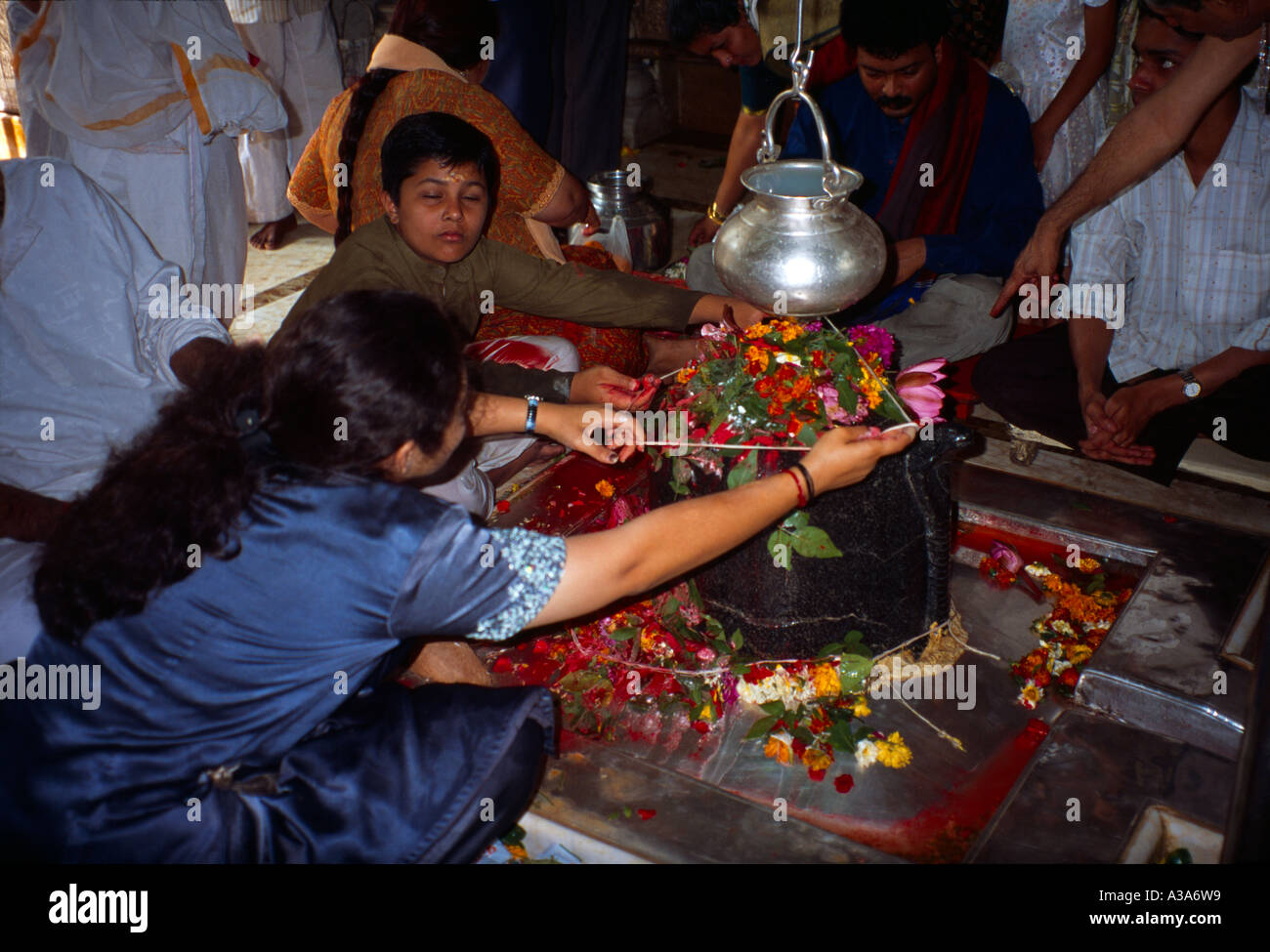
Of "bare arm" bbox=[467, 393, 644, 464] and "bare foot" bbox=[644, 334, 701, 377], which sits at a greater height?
"bare arm" bbox=[467, 393, 644, 464]

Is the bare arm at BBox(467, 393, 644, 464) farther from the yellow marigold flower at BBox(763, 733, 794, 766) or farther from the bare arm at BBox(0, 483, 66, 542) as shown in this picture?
the bare arm at BBox(0, 483, 66, 542)

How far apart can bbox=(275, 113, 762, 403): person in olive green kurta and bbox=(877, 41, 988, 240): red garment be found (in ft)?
3.90

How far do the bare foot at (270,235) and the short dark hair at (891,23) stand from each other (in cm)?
428

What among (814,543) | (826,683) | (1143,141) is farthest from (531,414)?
(1143,141)

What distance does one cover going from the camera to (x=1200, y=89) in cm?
312

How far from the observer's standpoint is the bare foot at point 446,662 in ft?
8.96

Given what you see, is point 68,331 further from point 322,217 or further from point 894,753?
point 894,753

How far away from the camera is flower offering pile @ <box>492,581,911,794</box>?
102 inches

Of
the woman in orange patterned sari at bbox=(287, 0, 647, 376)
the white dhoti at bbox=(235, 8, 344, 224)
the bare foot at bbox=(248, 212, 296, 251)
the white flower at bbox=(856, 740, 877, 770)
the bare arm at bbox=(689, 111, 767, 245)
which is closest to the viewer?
the white flower at bbox=(856, 740, 877, 770)

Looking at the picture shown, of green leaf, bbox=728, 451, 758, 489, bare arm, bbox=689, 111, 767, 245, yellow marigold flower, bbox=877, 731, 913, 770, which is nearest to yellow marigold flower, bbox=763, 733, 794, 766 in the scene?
yellow marigold flower, bbox=877, 731, 913, 770

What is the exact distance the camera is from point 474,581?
1.83m
